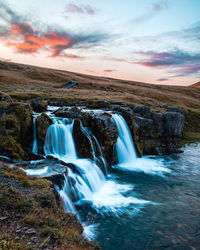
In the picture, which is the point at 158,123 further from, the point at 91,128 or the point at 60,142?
the point at 60,142

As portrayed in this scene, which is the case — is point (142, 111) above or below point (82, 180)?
above

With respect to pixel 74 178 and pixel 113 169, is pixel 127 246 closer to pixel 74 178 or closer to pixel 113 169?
pixel 74 178

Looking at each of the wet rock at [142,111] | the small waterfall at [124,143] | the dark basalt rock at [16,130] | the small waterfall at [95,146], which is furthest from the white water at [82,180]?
the wet rock at [142,111]

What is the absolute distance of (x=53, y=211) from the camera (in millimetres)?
8805

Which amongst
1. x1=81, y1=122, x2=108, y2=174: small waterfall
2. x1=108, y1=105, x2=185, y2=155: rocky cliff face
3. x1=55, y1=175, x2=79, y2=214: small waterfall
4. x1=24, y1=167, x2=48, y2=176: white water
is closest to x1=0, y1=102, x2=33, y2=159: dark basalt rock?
x1=24, y1=167, x2=48, y2=176: white water

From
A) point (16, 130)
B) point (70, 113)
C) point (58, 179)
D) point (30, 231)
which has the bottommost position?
point (58, 179)

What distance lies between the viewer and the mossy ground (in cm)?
623

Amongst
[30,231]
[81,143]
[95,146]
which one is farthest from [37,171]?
[95,146]

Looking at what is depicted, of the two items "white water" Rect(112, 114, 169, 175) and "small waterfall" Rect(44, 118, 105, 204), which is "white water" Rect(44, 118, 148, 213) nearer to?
"small waterfall" Rect(44, 118, 105, 204)

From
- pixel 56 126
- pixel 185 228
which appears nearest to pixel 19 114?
pixel 56 126

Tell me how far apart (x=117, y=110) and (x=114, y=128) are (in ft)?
27.9

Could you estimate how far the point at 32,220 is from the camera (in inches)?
281

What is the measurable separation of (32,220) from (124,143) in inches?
811

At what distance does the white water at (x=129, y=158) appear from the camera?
23728mm
